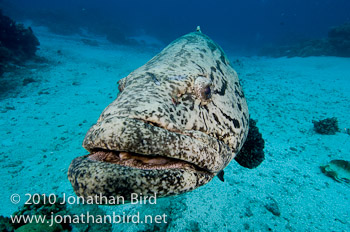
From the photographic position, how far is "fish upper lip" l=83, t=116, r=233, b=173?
1493 millimetres

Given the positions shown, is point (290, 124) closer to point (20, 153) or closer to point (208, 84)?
point (208, 84)

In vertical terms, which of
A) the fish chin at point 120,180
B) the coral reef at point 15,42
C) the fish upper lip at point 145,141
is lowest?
the fish chin at point 120,180

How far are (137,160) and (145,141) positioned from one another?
9.5 inches

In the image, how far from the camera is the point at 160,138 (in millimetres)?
1572

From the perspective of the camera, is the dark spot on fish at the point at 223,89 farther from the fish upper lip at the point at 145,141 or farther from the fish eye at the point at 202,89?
the fish upper lip at the point at 145,141

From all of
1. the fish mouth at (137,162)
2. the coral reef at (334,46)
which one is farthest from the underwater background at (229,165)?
A: the coral reef at (334,46)

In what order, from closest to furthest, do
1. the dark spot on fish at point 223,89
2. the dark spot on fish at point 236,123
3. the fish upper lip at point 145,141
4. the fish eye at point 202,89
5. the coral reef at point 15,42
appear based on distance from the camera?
1. the fish upper lip at point 145,141
2. the fish eye at point 202,89
3. the dark spot on fish at point 236,123
4. the dark spot on fish at point 223,89
5. the coral reef at point 15,42

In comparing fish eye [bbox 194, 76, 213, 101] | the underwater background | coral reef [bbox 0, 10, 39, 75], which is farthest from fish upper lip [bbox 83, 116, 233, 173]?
coral reef [bbox 0, 10, 39, 75]

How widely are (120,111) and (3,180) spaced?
517 cm

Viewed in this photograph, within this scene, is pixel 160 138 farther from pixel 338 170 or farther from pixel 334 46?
pixel 334 46

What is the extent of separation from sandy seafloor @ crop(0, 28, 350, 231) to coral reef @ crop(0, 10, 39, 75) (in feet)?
9.60

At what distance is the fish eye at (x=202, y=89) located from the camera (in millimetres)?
2412

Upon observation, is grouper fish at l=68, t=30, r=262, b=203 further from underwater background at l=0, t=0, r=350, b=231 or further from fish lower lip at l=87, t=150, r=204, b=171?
underwater background at l=0, t=0, r=350, b=231

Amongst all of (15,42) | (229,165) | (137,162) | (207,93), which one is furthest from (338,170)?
(15,42)
